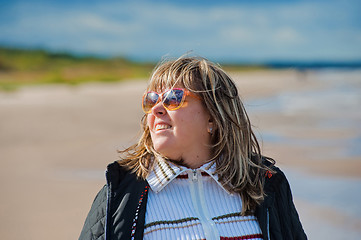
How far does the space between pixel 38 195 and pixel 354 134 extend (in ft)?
22.2

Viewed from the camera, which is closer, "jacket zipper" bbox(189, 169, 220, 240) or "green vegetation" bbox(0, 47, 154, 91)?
"jacket zipper" bbox(189, 169, 220, 240)

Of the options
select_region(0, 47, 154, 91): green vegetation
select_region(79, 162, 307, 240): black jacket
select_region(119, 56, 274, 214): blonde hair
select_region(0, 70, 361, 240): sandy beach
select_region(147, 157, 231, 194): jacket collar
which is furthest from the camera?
select_region(0, 47, 154, 91): green vegetation

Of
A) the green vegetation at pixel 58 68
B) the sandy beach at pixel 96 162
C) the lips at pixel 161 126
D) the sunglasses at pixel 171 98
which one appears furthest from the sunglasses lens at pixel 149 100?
the green vegetation at pixel 58 68

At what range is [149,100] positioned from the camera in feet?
8.20

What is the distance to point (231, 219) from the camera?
7.86ft

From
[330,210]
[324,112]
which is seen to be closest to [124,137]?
[330,210]

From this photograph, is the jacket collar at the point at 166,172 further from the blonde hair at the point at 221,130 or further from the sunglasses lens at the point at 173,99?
the sunglasses lens at the point at 173,99

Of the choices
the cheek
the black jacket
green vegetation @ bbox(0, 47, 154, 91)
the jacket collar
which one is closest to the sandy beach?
the cheek

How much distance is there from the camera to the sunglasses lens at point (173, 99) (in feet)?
7.89

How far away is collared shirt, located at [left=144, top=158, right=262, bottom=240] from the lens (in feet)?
7.50

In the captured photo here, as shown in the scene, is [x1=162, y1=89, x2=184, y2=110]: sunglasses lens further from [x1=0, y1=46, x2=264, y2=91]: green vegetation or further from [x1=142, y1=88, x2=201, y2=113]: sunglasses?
[x1=0, y1=46, x2=264, y2=91]: green vegetation

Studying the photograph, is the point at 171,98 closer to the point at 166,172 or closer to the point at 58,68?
the point at 166,172

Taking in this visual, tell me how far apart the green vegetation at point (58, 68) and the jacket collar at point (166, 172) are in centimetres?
2646

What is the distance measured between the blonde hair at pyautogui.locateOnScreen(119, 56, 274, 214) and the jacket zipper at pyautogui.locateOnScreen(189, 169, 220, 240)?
Result: 4.9 inches
